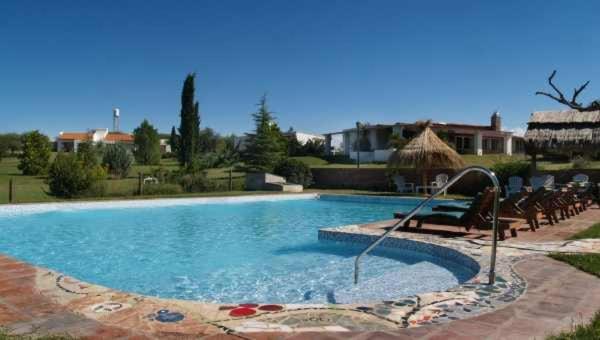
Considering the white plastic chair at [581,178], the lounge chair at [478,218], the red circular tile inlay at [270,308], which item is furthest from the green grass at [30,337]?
the white plastic chair at [581,178]

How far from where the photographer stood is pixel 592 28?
12.3 m

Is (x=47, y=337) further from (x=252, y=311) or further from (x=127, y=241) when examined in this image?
Result: (x=127, y=241)

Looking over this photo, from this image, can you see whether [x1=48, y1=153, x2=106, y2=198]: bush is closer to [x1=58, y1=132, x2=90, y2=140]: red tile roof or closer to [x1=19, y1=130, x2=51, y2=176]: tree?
[x1=19, y1=130, x2=51, y2=176]: tree

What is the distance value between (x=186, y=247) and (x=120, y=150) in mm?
19997

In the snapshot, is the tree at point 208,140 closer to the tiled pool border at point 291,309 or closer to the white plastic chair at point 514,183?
the white plastic chair at point 514,183

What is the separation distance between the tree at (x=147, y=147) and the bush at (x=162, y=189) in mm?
21166

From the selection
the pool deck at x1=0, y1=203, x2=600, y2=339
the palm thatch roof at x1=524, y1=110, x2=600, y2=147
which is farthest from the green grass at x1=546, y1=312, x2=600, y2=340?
the palm thatch roof at x1=524, y1=110, x2=600, y2=147

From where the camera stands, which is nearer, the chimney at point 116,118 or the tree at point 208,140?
the tree at point 208,140

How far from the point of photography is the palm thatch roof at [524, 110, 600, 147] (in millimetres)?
18625

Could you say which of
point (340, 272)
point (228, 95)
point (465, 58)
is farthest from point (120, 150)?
point (340, 272)

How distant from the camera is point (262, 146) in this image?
2809 cm

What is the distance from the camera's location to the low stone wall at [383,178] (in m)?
19.2

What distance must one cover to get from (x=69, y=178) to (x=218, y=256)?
36.4 feet

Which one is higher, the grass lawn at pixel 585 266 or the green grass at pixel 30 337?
the green grass at pixel 30 337
